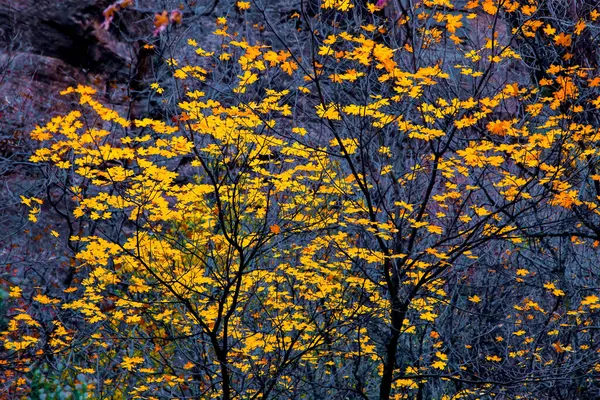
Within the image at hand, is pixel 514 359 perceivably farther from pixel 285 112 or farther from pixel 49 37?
pixel 49 37

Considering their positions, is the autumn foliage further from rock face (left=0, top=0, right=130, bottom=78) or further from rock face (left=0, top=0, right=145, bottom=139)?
rock face (left=0, top=0, right=130, bottom=78)

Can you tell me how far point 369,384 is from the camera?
31.0 feet

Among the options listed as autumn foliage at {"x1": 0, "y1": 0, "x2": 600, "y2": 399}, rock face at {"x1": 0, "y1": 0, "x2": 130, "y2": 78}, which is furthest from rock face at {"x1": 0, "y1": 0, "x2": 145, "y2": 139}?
autumn foliage at {"x1": 0, "y1": 0, "x2": 600, "y2": 399}

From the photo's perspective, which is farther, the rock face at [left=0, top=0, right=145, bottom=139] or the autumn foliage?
the rock face at [left=0, top=0, right=145, bottom=139]

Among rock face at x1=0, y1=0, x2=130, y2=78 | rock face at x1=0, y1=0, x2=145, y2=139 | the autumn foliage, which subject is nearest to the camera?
the autumn foliage

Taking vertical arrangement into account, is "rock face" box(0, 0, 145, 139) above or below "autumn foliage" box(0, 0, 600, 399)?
above

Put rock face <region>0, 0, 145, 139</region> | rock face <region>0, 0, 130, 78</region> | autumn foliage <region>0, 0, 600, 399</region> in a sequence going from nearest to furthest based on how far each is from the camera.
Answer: autumn foliage <region>0, 0, 600, 399</region> < rock face <region>0, 0, 145, 139</region> < rock face <region>0, 0, 130, 78</region>

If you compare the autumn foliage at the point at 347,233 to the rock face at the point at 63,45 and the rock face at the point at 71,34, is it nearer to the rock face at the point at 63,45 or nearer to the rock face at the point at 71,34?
the rock face at the point at 63,45

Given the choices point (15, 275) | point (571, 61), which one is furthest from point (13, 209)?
Result: point (571, 61)

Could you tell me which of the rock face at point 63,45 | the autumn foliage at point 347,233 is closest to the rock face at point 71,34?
the rock face at point 63,45

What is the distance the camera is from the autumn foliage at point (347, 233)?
19.3 feet

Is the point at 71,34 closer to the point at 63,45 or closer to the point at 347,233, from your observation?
the point at 63,45

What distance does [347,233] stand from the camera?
772 cm

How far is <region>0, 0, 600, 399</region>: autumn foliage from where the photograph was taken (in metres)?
5.87
